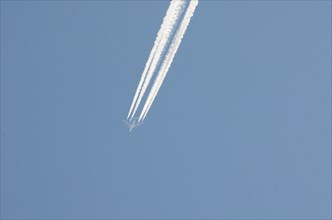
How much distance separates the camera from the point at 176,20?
18.7m

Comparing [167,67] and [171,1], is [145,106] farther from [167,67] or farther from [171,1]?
[171,1]

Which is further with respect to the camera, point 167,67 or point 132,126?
point 132,126

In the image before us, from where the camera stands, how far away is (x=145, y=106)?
67.3 feet

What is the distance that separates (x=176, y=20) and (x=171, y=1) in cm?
83

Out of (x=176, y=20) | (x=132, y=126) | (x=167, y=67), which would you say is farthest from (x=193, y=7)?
(x=132, y=126)

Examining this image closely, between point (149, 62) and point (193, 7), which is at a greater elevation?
point (193, 7)

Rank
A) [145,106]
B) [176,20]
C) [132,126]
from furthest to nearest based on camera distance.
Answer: [132,126], [145,106], [176,20]

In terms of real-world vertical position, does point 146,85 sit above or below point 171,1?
below

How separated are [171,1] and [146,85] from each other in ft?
10.9

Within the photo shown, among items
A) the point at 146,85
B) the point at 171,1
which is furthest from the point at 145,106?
the point at 171,1

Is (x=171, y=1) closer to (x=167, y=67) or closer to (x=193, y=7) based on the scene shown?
(x=193, y=7)

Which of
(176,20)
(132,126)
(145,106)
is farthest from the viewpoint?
(132,126)

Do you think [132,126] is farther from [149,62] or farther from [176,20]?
[176,20]

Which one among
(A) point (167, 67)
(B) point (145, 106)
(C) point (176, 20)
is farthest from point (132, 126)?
(C) point (176, 20)
